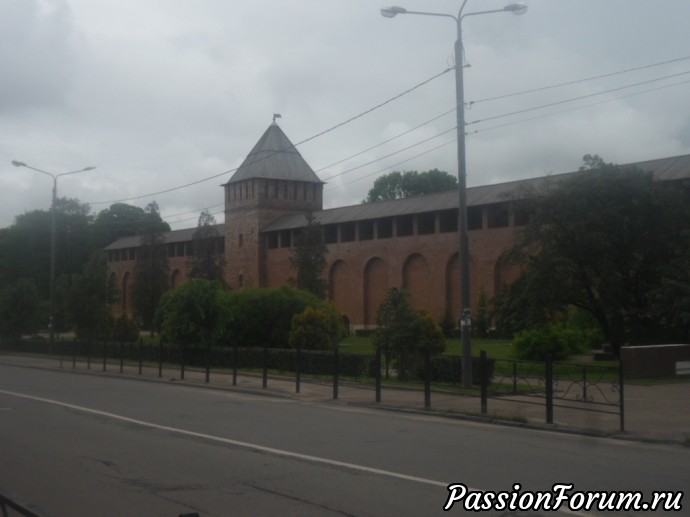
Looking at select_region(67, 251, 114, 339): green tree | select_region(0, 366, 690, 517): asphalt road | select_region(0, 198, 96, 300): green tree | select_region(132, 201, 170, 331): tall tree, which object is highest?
select_region(0, 198, 96, 300): green tree

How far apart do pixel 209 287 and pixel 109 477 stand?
25037 millimetres

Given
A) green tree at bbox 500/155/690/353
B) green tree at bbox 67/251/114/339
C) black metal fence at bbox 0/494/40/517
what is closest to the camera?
black metal fence at bbox 0/494/40/517

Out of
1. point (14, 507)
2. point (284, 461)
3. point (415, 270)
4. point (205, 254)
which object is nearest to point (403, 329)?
point (284, 461)

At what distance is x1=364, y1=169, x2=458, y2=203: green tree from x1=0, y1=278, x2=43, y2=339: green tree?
46.9 m

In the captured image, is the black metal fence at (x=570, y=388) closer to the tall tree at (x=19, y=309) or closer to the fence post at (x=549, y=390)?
the fence post at (x=549, y=390)

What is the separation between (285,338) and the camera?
39.8 metres

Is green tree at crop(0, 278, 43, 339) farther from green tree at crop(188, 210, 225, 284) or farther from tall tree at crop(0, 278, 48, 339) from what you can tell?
green tree at crop(188, 210, 225, 284)

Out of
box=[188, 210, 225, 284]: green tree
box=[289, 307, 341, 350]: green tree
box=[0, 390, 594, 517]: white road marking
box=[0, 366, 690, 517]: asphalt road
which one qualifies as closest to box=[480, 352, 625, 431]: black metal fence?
box=[0, 366, 690, 517]: asphalt road

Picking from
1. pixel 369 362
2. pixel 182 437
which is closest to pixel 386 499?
pixel 182 437

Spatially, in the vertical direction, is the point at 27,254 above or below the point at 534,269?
above

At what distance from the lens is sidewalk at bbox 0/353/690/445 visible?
1542 cm

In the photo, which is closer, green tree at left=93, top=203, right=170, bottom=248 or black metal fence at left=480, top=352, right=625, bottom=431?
black metal fence at left=480, top=352, right=625, bottom=431

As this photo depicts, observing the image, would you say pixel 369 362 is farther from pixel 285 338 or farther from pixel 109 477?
pixel 109 477

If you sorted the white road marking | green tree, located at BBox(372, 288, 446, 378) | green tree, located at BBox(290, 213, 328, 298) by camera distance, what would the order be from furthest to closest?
1. green tree, located at BBox(290, 213, 328, 298)
2. green tree, located at BBox(372, 288, 446, 378)
3. the white road marking
